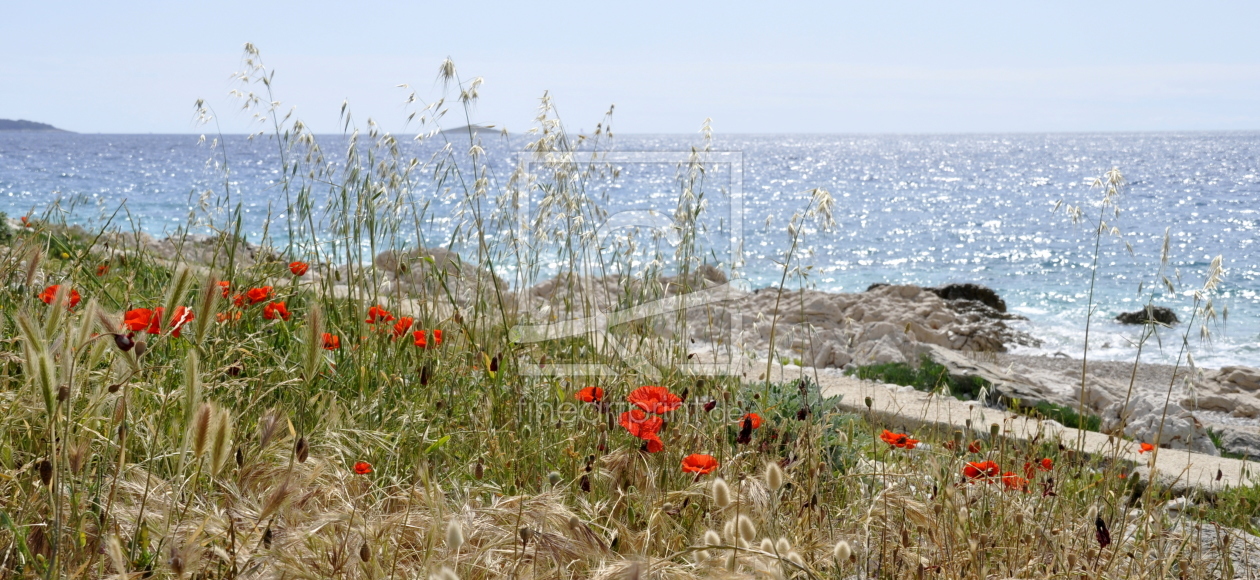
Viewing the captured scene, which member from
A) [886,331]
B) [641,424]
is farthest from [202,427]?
[886,331]

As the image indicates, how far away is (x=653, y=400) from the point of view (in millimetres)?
1844

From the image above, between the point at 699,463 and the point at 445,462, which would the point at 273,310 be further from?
the point at 699,463

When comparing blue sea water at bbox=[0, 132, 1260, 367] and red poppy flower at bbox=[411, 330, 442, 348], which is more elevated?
red poppy flower at bbox=[411, 330, 442, 348]

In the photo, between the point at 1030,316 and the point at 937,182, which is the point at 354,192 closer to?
the point at 1030,316

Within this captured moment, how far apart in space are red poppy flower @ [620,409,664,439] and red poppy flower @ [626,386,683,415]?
2 cm

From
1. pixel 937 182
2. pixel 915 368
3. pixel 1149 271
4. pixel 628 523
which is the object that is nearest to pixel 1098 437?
pixel 915 368

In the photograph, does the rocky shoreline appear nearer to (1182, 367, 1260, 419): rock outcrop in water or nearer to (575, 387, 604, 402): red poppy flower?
(1182, 367, 1260, 419): rock outcrop in water

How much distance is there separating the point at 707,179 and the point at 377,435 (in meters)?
1.94

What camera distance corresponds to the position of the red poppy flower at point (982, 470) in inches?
78.4

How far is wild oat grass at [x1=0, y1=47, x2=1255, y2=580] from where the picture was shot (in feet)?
4.19

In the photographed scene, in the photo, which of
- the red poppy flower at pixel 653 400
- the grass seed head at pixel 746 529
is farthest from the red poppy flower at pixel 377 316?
the grass seed head at pixel 746 529

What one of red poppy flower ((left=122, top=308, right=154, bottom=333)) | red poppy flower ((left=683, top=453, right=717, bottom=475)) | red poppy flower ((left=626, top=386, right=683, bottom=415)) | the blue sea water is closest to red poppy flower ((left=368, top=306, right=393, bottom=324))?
the blue sea water

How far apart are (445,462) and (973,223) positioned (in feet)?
93.1

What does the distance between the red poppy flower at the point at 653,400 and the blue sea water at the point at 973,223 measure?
2.99 feet
